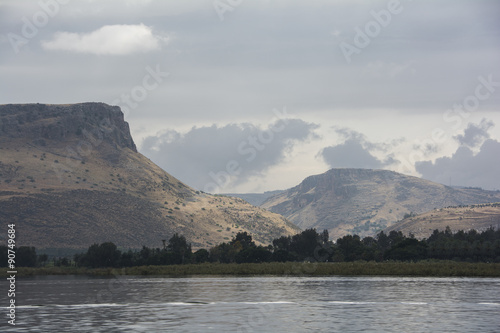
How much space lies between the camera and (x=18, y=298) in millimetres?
112938

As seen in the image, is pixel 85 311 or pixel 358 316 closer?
pixel 358 316

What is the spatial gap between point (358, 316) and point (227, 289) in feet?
181

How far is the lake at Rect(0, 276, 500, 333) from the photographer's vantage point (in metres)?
71.0

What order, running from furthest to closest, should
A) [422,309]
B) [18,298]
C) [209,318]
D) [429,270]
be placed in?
1. [429,270]
2. [18,298]
3. [422,309]
4. [209,318]

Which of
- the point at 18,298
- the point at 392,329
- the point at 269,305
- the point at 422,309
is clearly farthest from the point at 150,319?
the point at 18,298

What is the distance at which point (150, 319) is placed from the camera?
79.1 metres

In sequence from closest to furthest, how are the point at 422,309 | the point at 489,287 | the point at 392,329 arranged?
1. the point at 392,329
2. the point at 422,309
3. the point at 489,287

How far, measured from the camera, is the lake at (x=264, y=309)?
71.0m

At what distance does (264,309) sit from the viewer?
90.3 metres

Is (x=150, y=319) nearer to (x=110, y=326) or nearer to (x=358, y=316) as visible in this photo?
(x=110, y=326)

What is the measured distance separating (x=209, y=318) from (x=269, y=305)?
18664mm

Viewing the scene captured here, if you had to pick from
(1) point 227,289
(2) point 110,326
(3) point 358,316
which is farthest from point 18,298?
(3) point 358,316

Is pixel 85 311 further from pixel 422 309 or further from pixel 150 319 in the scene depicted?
pixel 422 309

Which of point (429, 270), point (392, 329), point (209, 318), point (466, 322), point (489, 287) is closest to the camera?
point (392, 329)
